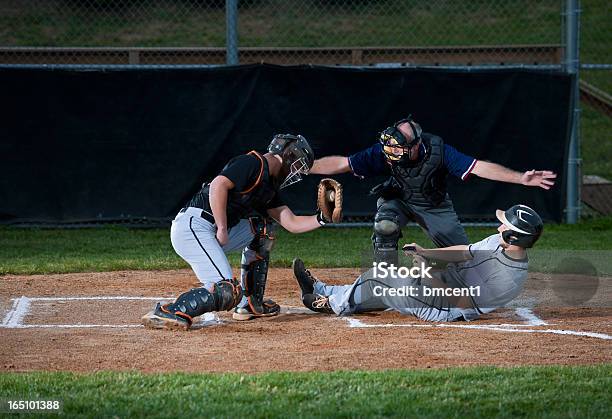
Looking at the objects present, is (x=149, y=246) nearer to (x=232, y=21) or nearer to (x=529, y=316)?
(x=232, y=21)

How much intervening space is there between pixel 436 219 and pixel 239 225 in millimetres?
1775

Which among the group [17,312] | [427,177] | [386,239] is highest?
[427,177]

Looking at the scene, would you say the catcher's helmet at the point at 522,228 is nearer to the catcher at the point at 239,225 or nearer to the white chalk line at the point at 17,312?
the catcher at the point at 239,225

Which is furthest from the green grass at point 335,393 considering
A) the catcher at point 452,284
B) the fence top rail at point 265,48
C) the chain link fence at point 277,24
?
the chain link fence at point 277,24

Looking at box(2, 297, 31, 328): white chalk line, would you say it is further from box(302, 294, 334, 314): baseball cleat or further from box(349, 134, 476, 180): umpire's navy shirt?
box(349, 134, 476, 180): umpire's navy shirt

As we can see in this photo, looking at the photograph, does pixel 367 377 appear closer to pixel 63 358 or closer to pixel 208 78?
pixel 63 358

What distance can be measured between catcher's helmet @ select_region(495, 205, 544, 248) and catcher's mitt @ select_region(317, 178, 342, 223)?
1.13 metres

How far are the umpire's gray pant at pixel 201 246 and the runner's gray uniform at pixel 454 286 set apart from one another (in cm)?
88

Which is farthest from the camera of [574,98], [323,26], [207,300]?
[323,26]

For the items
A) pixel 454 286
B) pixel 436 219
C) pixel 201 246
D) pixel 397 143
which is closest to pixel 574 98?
pixel 436 219

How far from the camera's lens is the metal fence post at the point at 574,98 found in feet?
38.3

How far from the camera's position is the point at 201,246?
6.86 meters

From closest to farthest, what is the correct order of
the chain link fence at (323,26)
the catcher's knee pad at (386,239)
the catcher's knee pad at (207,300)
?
the catcher's knee pad at (207,300), the catcher's knee pad at (386,239), the chain link fence at (323,26)

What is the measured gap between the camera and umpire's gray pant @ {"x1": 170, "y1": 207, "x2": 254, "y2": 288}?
6852mm
